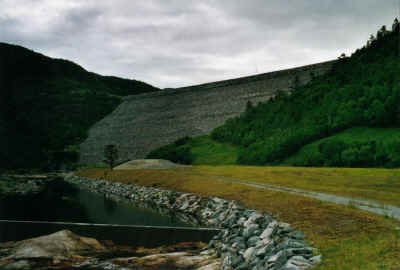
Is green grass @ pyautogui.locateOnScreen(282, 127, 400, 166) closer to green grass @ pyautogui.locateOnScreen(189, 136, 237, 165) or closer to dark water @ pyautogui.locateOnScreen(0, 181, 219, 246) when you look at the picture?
green grass @ pyautogui.locateOnScreen(189, 136, 237, 165)

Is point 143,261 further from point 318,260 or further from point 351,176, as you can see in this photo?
point 351,176

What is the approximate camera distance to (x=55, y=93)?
550 ft

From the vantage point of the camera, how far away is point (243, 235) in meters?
18.9

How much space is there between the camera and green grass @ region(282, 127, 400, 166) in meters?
47.8

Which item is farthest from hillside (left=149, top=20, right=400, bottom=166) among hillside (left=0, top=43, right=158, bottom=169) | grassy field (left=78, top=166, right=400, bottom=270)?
hillside (left=0, top=43, right=158, bottom=169)

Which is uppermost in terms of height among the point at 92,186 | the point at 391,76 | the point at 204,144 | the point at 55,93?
the point at 55,93

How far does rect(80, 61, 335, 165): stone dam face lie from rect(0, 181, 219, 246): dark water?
5373 cm

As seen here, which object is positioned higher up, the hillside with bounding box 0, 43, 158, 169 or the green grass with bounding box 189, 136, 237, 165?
the hillside with bounding box 0, 43, 158, 169

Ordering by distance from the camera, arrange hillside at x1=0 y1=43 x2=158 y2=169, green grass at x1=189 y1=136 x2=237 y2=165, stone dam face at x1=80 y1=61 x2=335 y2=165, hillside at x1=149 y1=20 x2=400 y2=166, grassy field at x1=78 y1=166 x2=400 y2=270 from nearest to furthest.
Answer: grassy field at x1=78 y1=166 x2=400 y2=270
hillside at x1=149 y1=20 x2=400 y2=166
green grass at x1=189 y1=136 x2=237 y2=165
stone dam face at x1=80 y1=61 x2=335 y2=165
hillside at x1=0 y1=43 x2=158 y2=169

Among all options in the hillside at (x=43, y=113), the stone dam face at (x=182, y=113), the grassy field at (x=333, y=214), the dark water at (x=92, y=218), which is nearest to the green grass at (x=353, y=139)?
the grassy field at (x=333, y=214)

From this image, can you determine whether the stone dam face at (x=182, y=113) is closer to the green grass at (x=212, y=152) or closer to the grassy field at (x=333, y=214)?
the green grass at (x=212, y=152)

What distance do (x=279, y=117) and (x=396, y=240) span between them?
66181 mm

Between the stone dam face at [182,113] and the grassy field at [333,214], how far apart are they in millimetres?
57681

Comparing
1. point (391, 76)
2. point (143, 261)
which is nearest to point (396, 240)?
point (143, 261)
